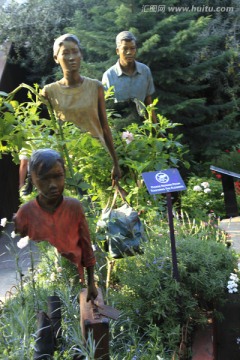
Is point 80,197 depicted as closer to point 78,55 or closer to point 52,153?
point 78,55

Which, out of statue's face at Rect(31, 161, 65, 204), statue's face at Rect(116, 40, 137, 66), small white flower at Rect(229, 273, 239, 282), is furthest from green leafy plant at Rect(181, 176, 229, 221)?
statue's face at Rect(31, 161, 65, 204)

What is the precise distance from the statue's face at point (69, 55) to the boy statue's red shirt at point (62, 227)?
5.50 feet

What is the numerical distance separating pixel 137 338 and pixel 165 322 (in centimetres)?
21

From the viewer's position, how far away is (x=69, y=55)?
4.49 meters

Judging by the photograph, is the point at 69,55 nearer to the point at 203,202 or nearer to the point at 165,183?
the point at 165,183

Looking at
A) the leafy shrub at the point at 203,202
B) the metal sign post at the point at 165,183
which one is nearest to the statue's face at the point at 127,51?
the leafy shrub at the point at 203,202

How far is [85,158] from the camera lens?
199 inches

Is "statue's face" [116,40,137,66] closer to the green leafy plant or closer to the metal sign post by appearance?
the green leafy plant

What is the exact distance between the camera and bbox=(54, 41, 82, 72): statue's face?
4461 mm

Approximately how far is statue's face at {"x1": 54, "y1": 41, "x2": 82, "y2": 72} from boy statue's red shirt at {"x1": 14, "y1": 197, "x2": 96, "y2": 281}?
5.50 ft

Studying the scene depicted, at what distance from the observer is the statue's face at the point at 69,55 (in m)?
4.46

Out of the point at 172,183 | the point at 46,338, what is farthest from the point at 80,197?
the point at 46,338

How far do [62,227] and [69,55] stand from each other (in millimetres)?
1790

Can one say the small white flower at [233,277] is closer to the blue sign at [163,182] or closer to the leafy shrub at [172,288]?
the leafy shrub at [172,288]
